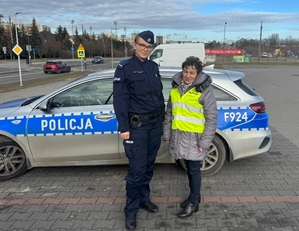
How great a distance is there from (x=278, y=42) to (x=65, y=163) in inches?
3251

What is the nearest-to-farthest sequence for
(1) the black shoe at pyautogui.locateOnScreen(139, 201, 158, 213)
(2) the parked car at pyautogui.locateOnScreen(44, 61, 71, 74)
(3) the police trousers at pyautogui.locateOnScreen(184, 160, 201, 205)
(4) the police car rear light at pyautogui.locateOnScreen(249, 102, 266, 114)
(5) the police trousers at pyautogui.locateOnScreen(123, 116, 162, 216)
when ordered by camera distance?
(5) the police trousers at pyautogui.locateOnScreen(123, 116, 162, 216), (3) the police trousers at pyautogui.locateOnScreen(184, 160, 201, 205), (1) the black shoe at pyautogui.locateOnScreen(139, 201, 158, 213), (4) the police car rear light at pyautogui.locateOnScreen(249, 102, 266, 114), (2) the parked car at pyautogui.locateOnScreen(44, 61, 71, 74)

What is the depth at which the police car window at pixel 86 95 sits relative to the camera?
387cm

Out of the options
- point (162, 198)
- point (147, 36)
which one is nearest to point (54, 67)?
point (162, 198)

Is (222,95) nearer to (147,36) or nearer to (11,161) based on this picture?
(147,36)

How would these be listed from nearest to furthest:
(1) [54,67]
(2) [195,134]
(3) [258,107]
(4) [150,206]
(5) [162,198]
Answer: (2) [195,134], (4) [150,206], (5) [162,198], (3) [258,107], (1) [54,67]

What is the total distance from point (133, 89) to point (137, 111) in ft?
0.68

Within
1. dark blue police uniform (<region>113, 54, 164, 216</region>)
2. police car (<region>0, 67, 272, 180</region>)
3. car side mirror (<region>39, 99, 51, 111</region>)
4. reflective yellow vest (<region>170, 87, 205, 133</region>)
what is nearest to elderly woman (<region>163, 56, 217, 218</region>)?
reflective yellow vest (<region>170, 87, 205, 133</region>)

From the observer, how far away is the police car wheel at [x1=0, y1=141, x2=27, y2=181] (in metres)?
3.94

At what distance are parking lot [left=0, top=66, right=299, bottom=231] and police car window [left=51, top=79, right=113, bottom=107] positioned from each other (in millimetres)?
1087

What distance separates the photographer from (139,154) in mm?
2695

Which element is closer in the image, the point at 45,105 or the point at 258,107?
the point at 45,105

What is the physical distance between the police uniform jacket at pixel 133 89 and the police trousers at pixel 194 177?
0.72m

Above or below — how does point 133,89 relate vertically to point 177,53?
below

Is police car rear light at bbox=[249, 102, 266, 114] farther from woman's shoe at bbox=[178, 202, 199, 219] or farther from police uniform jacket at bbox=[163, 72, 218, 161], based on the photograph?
woman's shoe at bbox=[178, 202, 199, 219]
